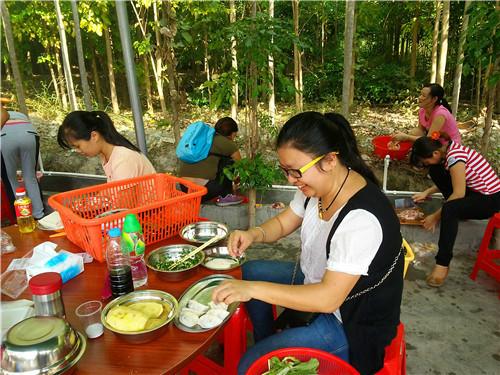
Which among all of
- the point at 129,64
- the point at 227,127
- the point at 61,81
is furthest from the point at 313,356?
the point at 61,81

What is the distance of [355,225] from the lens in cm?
139

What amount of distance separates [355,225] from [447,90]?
738 centimetres

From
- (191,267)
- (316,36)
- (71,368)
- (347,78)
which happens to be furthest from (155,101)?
(71,368)

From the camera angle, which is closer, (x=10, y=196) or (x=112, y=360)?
(x=112, y=360)

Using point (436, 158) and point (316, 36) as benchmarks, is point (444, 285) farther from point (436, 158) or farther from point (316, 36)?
point (316, 36)

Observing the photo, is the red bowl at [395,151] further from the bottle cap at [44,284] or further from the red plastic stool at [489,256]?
the bottle cap at [44,284]

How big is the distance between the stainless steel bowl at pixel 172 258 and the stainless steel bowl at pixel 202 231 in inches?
5.5

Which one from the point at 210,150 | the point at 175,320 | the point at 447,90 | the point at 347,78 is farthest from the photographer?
the point at 447,90

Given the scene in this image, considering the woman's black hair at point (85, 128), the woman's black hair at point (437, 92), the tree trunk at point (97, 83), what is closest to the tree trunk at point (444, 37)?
the woman's black hair at point (437, 92)

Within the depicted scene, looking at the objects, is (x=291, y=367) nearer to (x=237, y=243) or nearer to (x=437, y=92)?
(x=237, y=243)

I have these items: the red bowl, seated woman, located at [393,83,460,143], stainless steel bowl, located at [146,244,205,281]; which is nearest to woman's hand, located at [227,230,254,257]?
stainless steel bowl, located at [146,244,205,281]

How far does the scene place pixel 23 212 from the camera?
2.10 m

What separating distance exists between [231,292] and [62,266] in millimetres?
803

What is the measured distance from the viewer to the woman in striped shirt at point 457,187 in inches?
115
